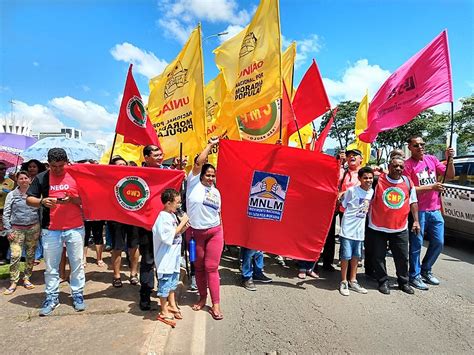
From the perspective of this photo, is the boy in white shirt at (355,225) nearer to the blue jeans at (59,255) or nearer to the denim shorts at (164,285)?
the denim shorts at (164,285)

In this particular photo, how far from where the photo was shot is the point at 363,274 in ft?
18.2

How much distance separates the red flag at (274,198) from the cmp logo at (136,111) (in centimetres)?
117

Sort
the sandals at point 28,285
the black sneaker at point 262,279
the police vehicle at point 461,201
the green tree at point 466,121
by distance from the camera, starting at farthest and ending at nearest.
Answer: the green tree at point 466,121
the police vehicle at point 461,201
the black sneaker at point 262,279
the sandals at point 28,285

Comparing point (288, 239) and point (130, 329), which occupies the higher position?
point (288, 239)

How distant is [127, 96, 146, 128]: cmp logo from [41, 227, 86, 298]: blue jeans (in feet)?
5.63

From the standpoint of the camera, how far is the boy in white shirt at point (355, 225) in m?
4.79

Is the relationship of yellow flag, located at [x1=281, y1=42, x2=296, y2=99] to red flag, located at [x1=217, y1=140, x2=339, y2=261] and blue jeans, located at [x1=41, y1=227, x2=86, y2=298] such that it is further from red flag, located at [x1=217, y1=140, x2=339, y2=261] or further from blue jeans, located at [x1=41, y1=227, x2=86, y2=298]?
blue jeans, located at [x1=41, y1=227, x2=86, y2=298]

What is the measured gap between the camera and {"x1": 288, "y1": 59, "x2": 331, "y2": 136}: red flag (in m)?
6.18

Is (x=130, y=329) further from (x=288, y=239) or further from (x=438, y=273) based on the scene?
(x=438, y=273)

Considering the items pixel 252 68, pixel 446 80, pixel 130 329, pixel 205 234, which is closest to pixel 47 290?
pixel 130 329

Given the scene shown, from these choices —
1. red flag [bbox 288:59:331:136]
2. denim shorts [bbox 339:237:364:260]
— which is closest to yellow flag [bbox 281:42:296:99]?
red flag [bbox 288:59:331:136]

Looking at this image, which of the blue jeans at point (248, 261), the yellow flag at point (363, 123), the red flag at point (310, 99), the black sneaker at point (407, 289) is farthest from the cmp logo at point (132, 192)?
the yellow flag at point (363, 123)

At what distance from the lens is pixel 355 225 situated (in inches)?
189

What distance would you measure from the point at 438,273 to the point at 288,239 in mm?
2774
